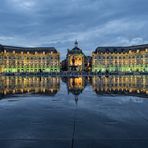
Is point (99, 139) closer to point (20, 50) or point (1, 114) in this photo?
point (1, 114)

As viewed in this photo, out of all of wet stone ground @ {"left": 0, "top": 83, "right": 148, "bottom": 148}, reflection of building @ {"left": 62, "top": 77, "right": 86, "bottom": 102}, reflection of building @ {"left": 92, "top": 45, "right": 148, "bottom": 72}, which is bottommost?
wet stone ground @ {"left": 0, "top": 83, "right": 148, "bottom": 148}

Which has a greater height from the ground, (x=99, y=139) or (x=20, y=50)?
(x=20, y=50)

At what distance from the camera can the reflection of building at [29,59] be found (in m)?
144

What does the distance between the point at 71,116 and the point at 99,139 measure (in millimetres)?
3107

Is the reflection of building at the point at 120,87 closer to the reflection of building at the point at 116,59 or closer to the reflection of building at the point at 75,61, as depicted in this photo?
the reflection of building at the point at 116,59

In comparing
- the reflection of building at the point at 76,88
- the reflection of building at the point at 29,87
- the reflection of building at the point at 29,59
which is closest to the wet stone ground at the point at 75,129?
the reflection of building at the point at 76,88

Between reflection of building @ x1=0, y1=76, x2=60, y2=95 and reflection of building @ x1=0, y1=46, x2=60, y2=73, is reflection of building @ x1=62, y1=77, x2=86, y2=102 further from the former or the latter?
reflection of building @ x1=0, y1=46, x2=60, y2=73

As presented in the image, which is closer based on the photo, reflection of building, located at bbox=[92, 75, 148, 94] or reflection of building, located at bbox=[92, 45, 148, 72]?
reflection of building, located at bbox=[92, 75, 148, 94]

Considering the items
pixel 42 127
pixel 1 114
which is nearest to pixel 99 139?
pixel 42 127

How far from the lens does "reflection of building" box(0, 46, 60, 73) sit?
472 feet

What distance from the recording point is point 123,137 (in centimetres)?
649

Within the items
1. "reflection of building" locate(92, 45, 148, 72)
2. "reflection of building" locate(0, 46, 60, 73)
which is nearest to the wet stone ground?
"reflection of building" locate(0, 46, 60, 73)

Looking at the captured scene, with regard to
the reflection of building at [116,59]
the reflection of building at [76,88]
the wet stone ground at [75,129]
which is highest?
the reflection of building at [116,59]

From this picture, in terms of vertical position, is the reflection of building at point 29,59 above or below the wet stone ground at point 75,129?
above
